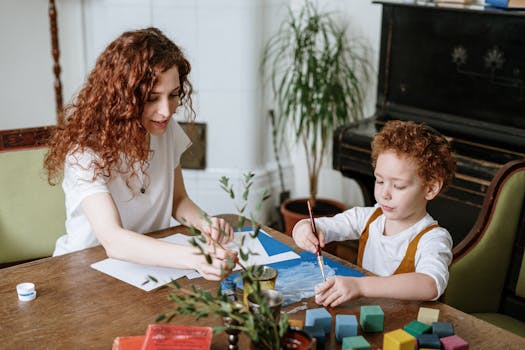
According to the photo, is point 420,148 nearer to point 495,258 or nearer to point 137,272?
point 495,258

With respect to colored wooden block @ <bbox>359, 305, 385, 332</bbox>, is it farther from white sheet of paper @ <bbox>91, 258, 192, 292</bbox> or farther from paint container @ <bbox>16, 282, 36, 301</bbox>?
paint container @ <bbox>16, 282, 36, 301</bbox>

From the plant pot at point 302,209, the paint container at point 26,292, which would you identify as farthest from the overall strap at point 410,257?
the plant pot at point 302,209

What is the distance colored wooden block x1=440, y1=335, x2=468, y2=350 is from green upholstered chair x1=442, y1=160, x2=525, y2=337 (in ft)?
2.34

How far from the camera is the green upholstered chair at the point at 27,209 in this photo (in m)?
2.21

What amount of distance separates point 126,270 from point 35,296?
0.79ft

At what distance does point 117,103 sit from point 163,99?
13 cm

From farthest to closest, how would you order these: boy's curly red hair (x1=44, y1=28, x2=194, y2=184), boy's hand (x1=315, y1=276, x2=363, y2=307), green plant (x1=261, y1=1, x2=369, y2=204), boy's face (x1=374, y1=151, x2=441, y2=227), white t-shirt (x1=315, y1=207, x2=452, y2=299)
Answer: green plant (x1=261, y1=1, x2=369, y2=204) < boy's curly red hair (x1=44, y1=28, x2=194, y2=184) < boy's face (x1=374, y1=151, x2=441, y2=227) < white t-shirt (x1=315, y1=207, x2=452, y2=299) < boy's hand (x1=315, y1=276, x2=363, y2=307)

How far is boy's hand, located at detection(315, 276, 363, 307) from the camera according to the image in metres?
1.55

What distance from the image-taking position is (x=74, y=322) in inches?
60.0

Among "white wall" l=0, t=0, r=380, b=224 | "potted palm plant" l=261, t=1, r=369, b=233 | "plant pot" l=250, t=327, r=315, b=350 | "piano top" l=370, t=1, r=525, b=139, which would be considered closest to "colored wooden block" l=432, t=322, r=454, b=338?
"plant pot" l=250, t=327, r=315, b=350

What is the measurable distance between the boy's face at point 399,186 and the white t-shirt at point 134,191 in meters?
0.72

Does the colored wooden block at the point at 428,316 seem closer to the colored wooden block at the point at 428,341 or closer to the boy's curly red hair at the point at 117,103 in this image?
the colored wooden block at the point at 428,341

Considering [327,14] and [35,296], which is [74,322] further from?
[327,14]

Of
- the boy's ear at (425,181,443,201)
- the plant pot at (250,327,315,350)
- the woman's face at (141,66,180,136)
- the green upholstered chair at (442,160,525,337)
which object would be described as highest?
the woman's face at (141,66,180,136)
